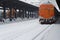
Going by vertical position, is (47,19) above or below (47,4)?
below

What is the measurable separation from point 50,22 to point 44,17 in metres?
1.54

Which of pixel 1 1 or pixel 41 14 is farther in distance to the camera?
pixel 1 1

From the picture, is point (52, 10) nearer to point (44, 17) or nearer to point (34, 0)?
point (44, 17)

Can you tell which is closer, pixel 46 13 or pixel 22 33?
pixel 22 33

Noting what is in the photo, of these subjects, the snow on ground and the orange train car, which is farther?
the orange train car

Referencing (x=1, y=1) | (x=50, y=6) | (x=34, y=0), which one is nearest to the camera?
(x=50, y=6)

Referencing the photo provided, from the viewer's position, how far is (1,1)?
48438 millimetres

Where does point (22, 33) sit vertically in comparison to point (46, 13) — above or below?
below

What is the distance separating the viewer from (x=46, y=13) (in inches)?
1487

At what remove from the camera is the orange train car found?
37.5 meters

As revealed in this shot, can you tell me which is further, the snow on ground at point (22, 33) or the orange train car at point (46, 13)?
the orange train car at point (46, 13)

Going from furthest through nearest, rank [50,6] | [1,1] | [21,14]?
[21,14]
[1,1]
[50,6]

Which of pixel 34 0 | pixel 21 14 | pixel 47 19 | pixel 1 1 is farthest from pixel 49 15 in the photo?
pixel 34 0

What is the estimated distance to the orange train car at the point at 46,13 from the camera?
37.5 metres
